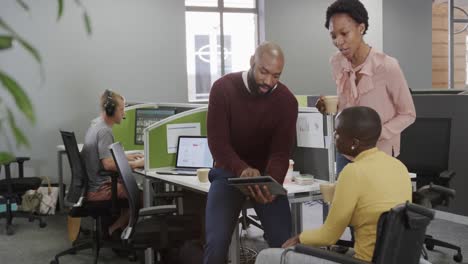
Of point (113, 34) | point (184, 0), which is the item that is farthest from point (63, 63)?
point (184, 0)

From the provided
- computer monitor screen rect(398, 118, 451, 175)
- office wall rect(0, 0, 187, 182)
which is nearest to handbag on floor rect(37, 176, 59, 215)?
office wall rect(0, 0, 187, 182)

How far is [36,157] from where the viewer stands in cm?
586

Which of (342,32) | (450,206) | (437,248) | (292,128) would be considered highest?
(342,32)

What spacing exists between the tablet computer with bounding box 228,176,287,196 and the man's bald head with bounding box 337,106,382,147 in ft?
1.44

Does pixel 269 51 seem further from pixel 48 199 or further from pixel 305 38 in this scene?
pixel 305 38

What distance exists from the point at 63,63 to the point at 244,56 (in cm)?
243

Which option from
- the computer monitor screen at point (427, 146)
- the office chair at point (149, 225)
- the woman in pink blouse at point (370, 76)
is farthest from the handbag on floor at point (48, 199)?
the woman in pink blouse at point (370, 76)

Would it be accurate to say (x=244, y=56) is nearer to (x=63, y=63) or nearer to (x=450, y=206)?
(x=63, y=63)

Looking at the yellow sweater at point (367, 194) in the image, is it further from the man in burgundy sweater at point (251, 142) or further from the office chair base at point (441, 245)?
the office chair base at point (441, 245)

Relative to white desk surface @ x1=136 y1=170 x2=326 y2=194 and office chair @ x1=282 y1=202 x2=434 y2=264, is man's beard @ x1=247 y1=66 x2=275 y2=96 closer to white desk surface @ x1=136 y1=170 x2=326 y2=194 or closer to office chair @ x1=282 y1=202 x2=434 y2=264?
white desk surface @ x1=136 y1=170 x2=326 y2=194

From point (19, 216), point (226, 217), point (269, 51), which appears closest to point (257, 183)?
point (226, 217)

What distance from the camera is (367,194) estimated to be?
66.0 inches

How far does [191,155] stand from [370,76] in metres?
1.77

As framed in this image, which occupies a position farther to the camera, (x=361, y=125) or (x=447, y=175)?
(x=447, y=175)
